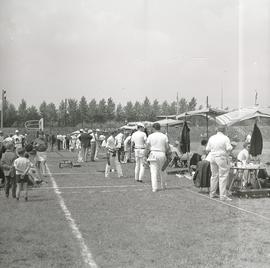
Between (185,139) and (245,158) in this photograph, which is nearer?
(245,158)

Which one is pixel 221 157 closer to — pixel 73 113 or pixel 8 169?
pixel 8 169

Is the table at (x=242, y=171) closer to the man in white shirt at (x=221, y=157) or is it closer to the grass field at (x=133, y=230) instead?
the man in white shirt at (x=221, y=157)

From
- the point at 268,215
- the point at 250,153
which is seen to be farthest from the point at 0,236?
the point at 250,153

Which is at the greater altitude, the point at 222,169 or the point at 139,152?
the point at 139,152

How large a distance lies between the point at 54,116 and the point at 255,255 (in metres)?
115

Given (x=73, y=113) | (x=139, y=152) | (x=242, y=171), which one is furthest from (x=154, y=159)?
(x=73, y=113)

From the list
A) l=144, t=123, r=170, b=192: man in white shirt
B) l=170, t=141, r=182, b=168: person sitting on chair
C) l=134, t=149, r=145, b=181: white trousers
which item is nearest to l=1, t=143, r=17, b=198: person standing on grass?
l=144, t=123, r=170, b=192: man in white shirt

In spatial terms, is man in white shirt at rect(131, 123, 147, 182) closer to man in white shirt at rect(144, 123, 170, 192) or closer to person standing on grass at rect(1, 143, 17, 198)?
man in white shirt at rect(144, 123, 170, 192)

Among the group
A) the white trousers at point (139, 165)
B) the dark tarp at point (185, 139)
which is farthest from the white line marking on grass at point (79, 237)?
the dark tarp at point (185, 139)

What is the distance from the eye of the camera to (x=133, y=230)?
8.09 metres

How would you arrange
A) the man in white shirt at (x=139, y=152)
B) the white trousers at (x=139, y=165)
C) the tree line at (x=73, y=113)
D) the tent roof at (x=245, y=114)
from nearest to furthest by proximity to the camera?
1. the tent roof at (x=245, y=114)
2. the white trousers at (x=139, y=165)
3. the man in white shirt at (x=139, y=152)
4. the tree line at (x=73, y=113)

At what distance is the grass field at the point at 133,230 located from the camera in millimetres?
6289

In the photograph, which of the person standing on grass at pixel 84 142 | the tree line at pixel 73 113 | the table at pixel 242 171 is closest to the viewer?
the table at pixel 242 171

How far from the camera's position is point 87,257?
20.9 ft
